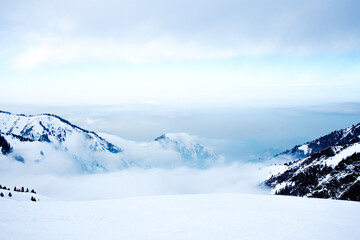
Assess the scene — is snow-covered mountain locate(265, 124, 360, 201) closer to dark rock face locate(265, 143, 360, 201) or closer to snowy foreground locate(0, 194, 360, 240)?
dark rock face locate(265, 143, 360, 201)

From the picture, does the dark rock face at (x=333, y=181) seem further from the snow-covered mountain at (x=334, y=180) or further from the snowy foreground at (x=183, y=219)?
the snowy foreground at (x=183, y=219)

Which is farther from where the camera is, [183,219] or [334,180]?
[334,180]

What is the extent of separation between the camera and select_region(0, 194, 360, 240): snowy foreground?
13867 mm

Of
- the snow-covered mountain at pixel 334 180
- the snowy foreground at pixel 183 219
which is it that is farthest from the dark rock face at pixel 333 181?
the snowy foreground at pixel 183 219

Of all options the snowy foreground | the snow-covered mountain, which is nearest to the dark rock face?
the snow-covered mountain

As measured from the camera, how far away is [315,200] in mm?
20750

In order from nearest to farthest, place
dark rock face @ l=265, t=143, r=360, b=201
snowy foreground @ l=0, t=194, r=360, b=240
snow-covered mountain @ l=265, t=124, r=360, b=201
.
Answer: snowy foreground @ l=0, t=194, r=360, b=240
dark rock face @ l=265, t=143, r=360, b=201
snow-covered mountain @ l=265, t=124, r=360, b=201

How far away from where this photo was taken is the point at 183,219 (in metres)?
16.2

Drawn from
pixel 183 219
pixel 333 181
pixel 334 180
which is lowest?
pixel 333 181

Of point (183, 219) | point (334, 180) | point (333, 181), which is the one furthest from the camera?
point (334, 180)

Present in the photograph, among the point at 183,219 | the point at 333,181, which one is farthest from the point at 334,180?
the point at 183,219

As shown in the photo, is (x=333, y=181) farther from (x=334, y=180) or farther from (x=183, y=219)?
(x=183, y=219)

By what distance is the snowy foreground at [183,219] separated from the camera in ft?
45.5

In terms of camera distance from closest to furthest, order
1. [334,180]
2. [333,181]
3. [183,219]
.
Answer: [183,219] → [333,181] → [334,180]
